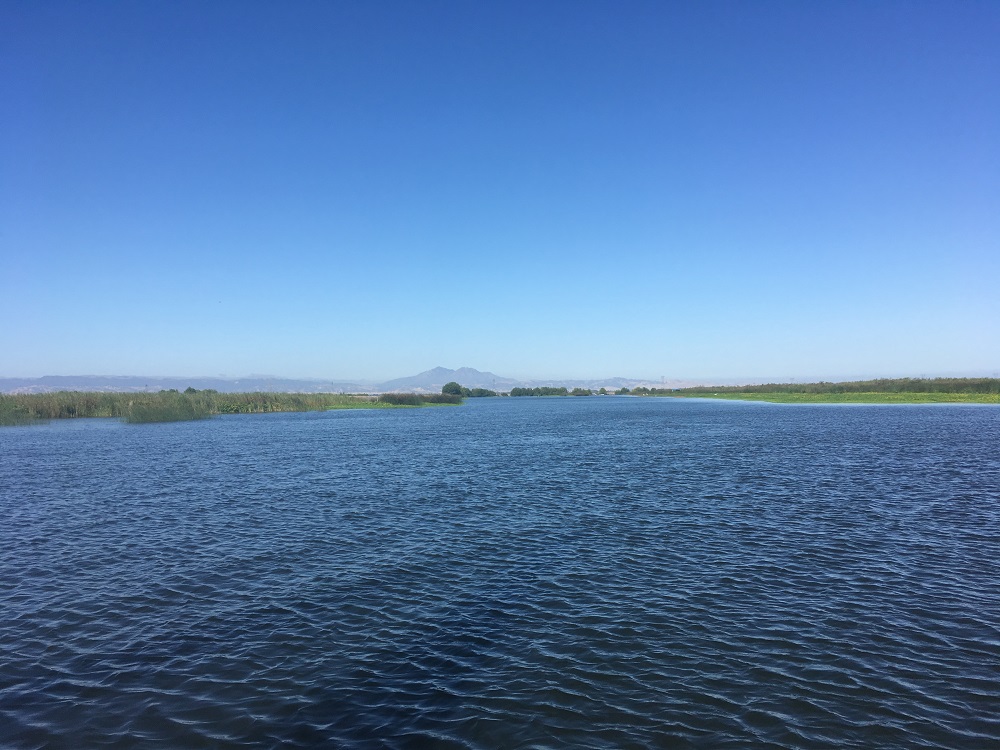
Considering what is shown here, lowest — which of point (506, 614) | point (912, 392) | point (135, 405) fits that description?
point (506, 614)

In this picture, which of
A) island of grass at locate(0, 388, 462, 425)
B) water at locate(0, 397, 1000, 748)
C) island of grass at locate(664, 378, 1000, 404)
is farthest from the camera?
island of grass at locate(664, 378, 1000, 404)

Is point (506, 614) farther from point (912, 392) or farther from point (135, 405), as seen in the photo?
point (912, 392)

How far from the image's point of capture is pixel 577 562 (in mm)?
22156

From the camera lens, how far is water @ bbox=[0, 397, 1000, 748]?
12094 mm

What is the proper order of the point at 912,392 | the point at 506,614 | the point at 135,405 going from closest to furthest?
the point at 506,614, the point at 135,405, the point at 912,392

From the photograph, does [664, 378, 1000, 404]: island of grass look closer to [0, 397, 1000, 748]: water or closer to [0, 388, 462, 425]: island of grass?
[0, 397, 1000, 748]: water

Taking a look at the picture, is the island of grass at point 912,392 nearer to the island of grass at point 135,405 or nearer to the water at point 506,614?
the water at point 506,614

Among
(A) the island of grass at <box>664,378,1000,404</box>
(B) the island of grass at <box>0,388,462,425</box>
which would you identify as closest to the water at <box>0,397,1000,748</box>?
(B) the island of grass at <box>0,388,462,425</box>

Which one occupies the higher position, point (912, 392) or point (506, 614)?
point (912, 392)

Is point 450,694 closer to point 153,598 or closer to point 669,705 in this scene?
point 669,705

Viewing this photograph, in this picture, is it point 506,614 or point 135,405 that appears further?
point 135,405

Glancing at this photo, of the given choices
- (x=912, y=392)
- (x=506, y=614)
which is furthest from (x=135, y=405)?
(x=912, y=392)

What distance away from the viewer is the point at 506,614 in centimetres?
1744

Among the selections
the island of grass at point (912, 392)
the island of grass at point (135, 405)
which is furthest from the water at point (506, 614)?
the island of grass at point (912, 392)
